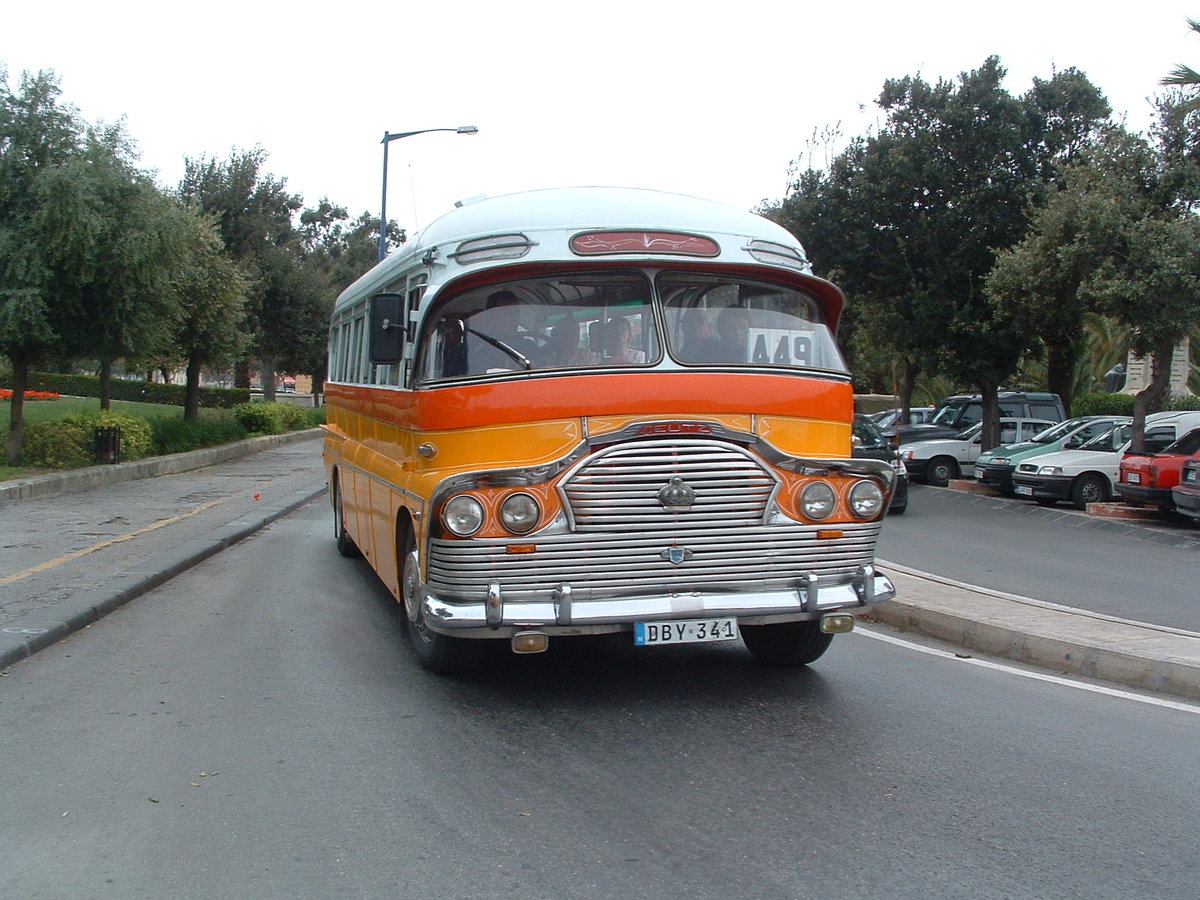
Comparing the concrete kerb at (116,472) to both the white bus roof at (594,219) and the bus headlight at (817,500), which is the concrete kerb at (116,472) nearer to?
the white bus roof at (594,219)

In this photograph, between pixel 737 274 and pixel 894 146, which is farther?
pixel 894 146

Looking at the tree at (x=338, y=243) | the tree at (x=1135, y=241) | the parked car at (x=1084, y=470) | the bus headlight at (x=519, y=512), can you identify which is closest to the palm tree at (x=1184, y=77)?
the tree at (x=1135, y=241)

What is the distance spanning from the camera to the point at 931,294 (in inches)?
968

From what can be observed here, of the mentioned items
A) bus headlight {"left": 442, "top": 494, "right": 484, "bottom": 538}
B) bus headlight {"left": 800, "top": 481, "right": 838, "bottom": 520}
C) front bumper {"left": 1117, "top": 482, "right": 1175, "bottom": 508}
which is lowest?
front bumper {"left": 1117, "top": 482, "right": 1175, "bottom": 508}

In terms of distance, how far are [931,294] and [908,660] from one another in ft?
61.4

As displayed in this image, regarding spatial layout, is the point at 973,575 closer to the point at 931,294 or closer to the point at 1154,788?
the point at 1154,788

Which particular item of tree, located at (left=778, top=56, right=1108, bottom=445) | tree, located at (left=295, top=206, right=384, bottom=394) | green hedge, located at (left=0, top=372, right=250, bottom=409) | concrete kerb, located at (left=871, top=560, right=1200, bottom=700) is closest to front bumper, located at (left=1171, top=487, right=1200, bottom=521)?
tree, located at (left=778, top=56, right=1108, bottom=445)

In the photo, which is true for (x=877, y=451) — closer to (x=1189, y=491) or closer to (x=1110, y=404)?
(x=1189, y=491)

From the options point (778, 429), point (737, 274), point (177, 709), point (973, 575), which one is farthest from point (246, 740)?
point (973, 575)

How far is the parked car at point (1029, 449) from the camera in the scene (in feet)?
69.7

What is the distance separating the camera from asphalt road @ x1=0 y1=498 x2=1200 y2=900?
13.1 ft

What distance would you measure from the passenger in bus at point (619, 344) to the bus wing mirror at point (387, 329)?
1.32 meters

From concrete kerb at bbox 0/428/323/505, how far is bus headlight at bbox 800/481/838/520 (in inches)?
513

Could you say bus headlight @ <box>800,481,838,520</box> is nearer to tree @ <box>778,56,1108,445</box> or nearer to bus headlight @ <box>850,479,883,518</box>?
bus headlight @ <box>850,479,883,518</box>
